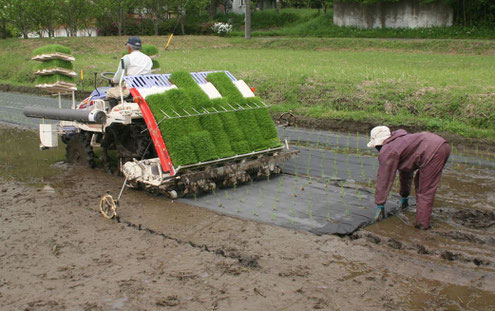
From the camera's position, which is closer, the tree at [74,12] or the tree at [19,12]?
the tree at [19,12]

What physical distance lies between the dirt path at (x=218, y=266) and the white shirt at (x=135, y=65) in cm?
252

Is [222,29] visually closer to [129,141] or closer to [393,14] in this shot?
[393,14]

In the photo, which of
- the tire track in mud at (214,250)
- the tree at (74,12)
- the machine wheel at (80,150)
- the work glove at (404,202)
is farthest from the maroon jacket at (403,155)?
the tree at (74,12)

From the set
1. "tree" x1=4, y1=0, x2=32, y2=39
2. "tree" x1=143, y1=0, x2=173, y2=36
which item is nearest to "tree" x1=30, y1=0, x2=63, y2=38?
"tree" x1=4, y1=0, x2=32, y2=39

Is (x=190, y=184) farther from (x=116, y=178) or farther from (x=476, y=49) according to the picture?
(x=476, y=49)

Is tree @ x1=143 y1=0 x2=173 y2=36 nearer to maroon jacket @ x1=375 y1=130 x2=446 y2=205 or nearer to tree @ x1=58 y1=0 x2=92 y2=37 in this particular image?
tree @ x1=58 y1=0 x2=92 y2=37

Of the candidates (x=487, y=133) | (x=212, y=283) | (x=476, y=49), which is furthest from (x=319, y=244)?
(x=476, y=49)

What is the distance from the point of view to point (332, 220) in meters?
6.89

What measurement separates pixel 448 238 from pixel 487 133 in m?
5.76

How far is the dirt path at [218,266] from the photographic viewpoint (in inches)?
195

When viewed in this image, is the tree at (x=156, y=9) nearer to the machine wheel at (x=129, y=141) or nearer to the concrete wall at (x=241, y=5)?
the concrete wall at (x=241, y=5)

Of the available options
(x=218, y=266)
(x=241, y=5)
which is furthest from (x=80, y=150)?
(x=241, y=5)

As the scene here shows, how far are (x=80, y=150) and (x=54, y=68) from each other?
1.55 metres

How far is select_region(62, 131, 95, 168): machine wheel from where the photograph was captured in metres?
9.95
